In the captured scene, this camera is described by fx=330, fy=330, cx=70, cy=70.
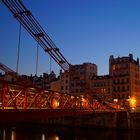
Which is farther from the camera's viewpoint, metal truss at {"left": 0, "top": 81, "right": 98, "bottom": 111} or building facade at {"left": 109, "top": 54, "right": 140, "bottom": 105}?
building facade at {"left": 109, "top": 54, "right": 140, "bottom": 105}

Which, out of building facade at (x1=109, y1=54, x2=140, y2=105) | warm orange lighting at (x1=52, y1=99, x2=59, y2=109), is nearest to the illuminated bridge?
warm orange lighting at (x1=52, y1=99, x2=59, y2=109)

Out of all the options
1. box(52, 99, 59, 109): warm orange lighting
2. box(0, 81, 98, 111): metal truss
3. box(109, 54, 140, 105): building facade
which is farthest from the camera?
box(109, 54, 140, 105): building facade

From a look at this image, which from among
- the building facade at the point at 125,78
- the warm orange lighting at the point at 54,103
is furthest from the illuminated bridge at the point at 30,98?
the building facade at the point at 125,78

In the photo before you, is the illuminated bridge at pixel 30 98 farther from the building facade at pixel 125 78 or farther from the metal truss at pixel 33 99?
the building facade at pixel 125 78

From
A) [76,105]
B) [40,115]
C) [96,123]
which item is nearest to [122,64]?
[96,123]

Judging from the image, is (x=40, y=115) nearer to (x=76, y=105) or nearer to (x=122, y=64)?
(x=76, y=105)

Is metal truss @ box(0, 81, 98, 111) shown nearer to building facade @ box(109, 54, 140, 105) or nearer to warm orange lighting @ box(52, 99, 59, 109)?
warm orange lighting @ box(52, 99, 59, 109)

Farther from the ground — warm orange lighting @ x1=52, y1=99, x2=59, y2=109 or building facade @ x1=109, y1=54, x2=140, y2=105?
building facade @ x1=109, y1=54, x2=140, y2=105

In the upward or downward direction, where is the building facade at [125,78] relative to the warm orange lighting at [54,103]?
upward

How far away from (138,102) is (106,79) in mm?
16639

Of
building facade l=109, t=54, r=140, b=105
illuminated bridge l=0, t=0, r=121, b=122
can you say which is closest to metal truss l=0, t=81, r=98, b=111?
illuminated bridge l=0, t=0, r=121, b=122

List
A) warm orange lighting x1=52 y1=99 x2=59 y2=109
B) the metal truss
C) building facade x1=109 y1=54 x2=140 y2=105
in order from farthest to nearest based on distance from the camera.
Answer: building facade x1=109 y1=54 x2=140 y2=105
warm orange lighting x1=52 y1=99 x2=59 y2=109
the metal truss

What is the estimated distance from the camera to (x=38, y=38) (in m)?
47.8

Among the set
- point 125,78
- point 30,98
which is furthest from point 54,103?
point 125,78
